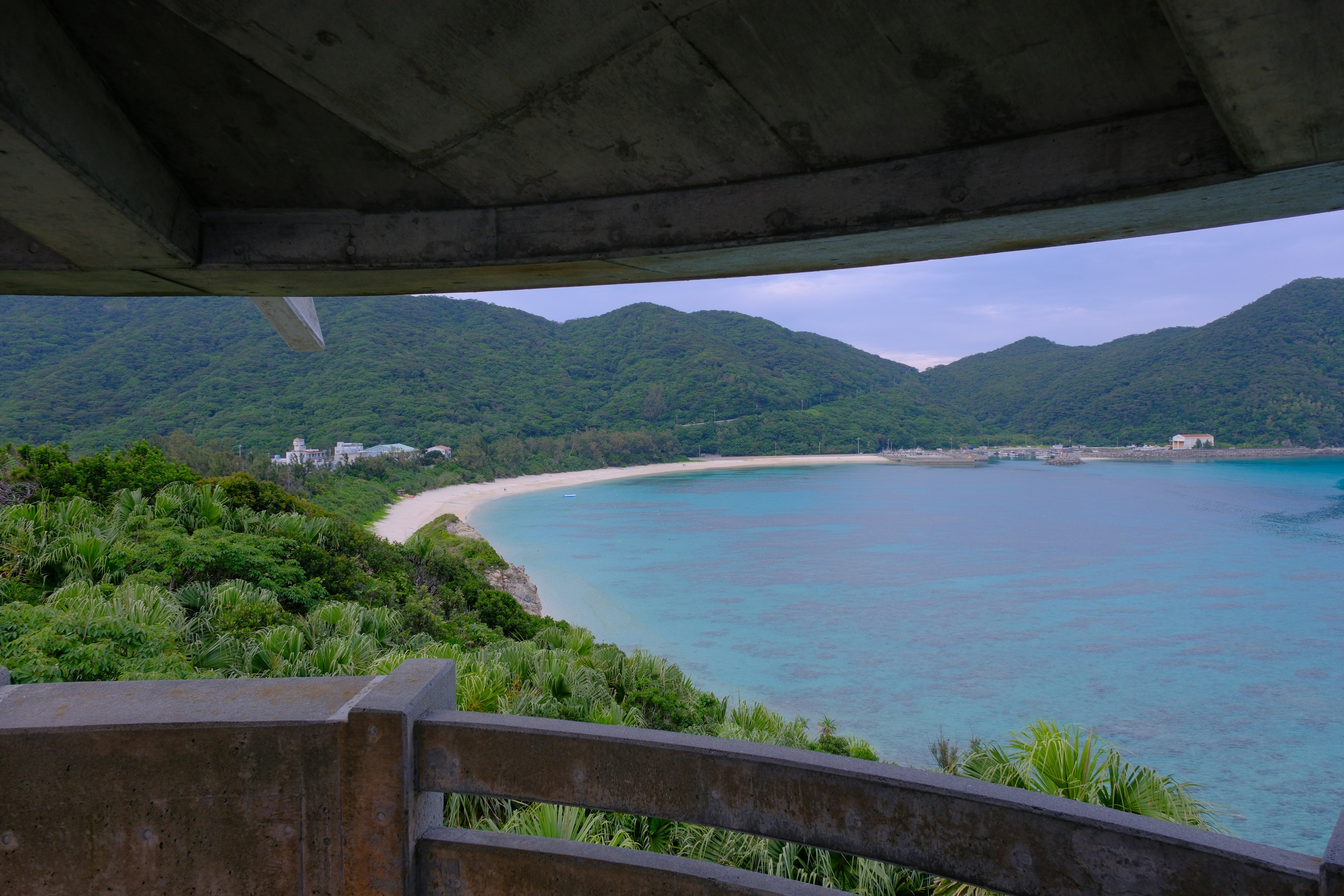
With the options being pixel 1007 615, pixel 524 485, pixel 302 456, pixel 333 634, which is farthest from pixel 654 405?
pixel 333 634

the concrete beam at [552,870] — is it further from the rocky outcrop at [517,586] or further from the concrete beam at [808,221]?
the rocky outcrop at [517,586]

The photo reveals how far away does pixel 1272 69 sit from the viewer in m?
1.43

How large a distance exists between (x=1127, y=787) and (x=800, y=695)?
15.6 metres

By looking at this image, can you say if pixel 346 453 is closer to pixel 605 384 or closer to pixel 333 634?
pixel 605 384

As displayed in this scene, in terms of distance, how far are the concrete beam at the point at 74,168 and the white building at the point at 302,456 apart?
4496 cm

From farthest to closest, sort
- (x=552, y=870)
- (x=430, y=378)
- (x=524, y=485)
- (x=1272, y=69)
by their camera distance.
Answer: (x=430, y=378) < (x=524, y=485) < (x=552, y=870) < (x=1272, y=69)

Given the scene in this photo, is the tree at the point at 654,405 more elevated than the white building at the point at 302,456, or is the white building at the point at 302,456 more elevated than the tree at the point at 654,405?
the tree at the point at 654,405

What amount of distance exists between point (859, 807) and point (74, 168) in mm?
2980

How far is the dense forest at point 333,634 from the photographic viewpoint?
4039 millimetres

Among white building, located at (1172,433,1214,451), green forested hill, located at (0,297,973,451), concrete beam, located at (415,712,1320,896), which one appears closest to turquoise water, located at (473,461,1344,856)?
concrete beam, located at (415,712,1320,896)

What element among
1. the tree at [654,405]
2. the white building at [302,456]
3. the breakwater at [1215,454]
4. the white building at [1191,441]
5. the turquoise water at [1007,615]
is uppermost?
the tree at [654,405]

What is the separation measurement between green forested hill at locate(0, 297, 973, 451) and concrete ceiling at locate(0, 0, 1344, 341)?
43.8 meters

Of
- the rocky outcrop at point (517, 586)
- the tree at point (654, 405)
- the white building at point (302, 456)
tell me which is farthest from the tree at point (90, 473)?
the tree at point (654, 405)

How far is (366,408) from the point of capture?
211 feet
